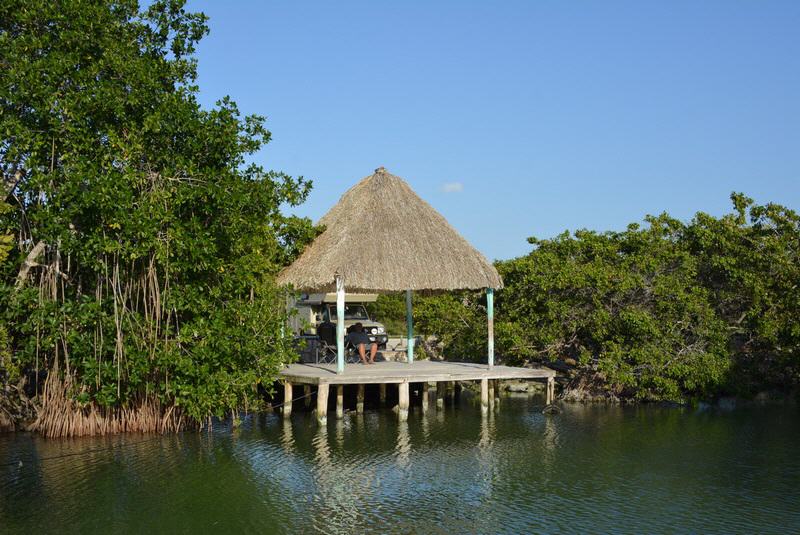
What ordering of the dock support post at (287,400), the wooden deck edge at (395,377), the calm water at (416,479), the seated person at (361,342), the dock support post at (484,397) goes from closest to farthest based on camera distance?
the calm water at (416,479)
the wooden deck edge at (395,377)
the dock support post at (287,400)
the dock support post at (484,397)
the seated person at (361,342)

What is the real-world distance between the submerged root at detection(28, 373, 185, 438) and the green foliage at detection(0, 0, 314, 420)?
269 millimetres

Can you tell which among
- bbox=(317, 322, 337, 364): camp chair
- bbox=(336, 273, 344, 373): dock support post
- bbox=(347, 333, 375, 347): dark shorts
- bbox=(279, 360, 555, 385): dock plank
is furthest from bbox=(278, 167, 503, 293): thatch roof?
bbox=(279, 360, 555, 385): dock plank

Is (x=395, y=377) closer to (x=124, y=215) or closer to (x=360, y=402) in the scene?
(x=360, y=402)

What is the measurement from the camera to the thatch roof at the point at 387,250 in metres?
15.0

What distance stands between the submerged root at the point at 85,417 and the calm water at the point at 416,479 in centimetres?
25

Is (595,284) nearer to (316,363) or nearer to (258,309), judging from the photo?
(316,363)

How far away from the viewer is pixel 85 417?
1278 centimetres

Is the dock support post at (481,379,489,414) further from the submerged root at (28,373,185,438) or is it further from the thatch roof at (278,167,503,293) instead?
the submerged root at (28,373,185,438)

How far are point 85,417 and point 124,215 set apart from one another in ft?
11.2

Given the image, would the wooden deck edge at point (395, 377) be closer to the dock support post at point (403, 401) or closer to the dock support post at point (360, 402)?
the dock support post at point (403, 401)

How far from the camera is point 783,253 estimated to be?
683 inches

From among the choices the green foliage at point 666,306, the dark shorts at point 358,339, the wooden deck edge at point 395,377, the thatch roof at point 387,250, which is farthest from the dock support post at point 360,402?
the green foliage at point 666,306

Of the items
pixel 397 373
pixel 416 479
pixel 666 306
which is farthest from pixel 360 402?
pixel 666 306

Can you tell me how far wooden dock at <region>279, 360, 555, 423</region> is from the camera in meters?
14.2
